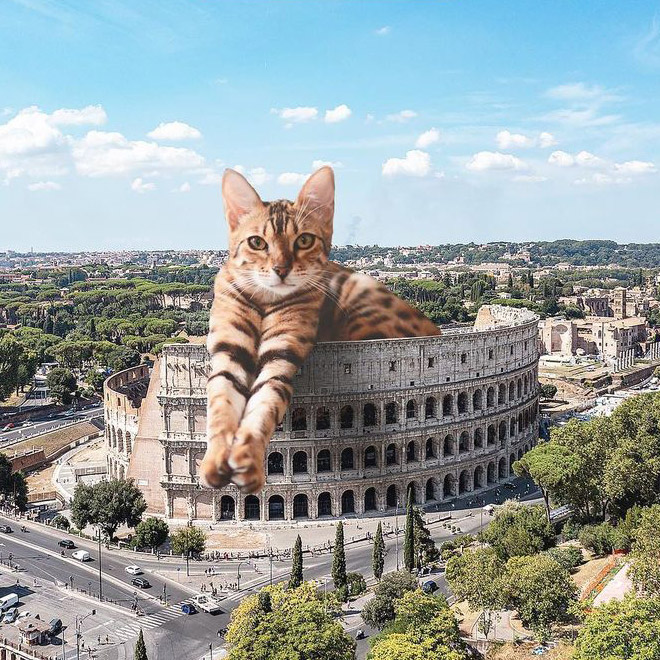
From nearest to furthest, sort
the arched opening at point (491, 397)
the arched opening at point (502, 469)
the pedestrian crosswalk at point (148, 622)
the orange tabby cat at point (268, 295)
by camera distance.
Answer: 1. the orange tabby cat at point (268, 295)
2. the pedestrian crosswalk at point (148, 622)
3. the arched opening at point (491, 397)
4. the arched opening at point (502, 469)

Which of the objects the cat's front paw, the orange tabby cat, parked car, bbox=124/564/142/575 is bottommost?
parked car, bbox=124/564/142/575

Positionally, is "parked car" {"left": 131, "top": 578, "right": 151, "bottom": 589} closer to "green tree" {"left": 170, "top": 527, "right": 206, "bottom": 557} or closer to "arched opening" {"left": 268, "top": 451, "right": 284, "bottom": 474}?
"green tree" {"left": 170, "top": 527, "right": 206, "bottom": 557}

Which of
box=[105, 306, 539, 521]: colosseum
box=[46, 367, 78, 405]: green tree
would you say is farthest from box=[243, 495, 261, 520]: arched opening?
box=[46, 367, 78, 405]: green tree

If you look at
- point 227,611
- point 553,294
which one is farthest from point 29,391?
point 553,294

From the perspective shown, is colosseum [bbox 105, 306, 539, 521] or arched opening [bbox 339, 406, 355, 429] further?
arched opening [bbox 339, 406, 355, 429]

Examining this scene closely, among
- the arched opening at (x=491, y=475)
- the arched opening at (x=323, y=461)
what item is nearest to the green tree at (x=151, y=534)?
the arched opening at (x=323, y=461)

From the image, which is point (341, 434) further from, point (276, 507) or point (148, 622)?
point (148, 622)

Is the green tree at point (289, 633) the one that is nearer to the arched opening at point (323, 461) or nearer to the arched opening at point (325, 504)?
the arched opening at point (323, 461)
